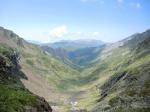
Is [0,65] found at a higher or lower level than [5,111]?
higher

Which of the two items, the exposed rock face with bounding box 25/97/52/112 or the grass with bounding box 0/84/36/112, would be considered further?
the exposed rock face with bounding box 25/97/52/112

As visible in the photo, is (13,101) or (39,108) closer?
(13,101)

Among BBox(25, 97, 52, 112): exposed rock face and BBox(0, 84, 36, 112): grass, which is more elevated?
BBox(0, 84, 36, 112): grass

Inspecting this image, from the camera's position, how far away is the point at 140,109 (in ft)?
469

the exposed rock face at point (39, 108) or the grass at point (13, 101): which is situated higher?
the grass at point (13, 101)

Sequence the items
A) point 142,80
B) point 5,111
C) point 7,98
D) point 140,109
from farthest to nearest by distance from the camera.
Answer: point 142,80
point 140,109
point 7,98
point 5,111

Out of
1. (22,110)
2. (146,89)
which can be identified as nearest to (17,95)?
(22,110)

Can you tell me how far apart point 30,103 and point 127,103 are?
58.0 metres

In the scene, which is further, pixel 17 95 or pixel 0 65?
pixel 0 65

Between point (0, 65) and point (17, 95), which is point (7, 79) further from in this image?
point (17, 95)

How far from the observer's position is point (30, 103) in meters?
125

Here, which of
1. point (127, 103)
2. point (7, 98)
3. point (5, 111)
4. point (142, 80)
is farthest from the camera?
point (142, 80)

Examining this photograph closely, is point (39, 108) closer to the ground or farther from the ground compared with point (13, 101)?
closer to the ground

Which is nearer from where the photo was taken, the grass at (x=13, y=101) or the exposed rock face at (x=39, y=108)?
the grass at (x=13, y=101)
